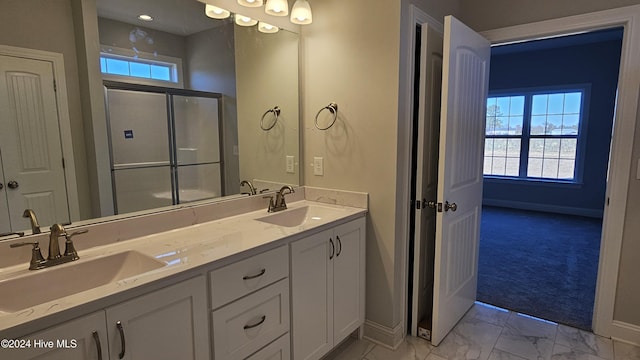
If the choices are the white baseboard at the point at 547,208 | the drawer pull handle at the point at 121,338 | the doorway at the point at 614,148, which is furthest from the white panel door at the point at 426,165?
the white baseboard at the point at 547,208

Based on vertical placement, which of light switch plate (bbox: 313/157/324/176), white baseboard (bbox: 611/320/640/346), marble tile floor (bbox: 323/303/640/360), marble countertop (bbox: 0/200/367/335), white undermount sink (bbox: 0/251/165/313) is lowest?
marble tile floor (bbox: 323/303/640/360)

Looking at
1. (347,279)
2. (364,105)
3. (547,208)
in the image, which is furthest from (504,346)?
(547,208)

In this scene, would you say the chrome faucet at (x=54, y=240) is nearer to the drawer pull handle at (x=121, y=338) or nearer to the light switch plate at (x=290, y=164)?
the drawer pull handle at (x=121, y=338)

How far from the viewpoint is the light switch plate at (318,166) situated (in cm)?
→ 239

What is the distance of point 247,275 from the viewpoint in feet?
4.83

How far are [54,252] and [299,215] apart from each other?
4.22 feet

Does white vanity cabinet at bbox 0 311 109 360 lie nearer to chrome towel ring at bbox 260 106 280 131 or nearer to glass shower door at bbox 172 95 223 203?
glass shower door at bbox 172 95 223 203

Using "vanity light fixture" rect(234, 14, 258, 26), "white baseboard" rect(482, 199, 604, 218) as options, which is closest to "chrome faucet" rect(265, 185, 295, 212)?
"vanity light fixture" rect(234, 14, 258, 26)

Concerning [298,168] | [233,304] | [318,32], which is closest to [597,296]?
[298,168]

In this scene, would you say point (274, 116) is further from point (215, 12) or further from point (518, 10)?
point (518, 10)

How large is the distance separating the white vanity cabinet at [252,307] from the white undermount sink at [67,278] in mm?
278

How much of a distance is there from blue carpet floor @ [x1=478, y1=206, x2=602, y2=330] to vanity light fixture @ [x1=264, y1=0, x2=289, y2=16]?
8.61ft

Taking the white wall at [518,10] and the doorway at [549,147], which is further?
the doorway at [549,147]

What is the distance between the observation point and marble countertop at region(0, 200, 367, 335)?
3.22 feet
